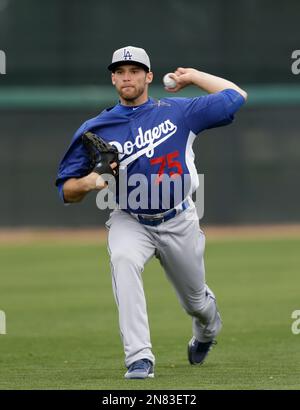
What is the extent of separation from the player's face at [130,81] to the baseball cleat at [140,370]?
5.24 feet

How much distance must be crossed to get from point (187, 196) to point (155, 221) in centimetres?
25

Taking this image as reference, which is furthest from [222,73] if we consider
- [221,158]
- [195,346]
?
[195,346]

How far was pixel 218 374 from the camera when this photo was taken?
6395mm

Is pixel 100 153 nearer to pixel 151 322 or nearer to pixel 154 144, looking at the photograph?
pixel 154 144

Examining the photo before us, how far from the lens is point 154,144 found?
645cm

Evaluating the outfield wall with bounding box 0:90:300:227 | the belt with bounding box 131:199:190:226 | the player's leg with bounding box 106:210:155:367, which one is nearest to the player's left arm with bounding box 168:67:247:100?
the belt with bounding box 131:199:190:226

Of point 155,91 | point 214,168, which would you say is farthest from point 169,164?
point 155,91

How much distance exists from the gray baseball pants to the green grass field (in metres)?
0.27

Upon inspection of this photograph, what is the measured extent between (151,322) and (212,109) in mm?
3862

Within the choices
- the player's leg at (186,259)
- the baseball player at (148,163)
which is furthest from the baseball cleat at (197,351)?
the baseball player at (148,163)

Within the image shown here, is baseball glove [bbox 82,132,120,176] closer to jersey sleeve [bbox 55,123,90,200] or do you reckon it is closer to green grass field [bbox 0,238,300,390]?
jersey sleeve [bbox 55,123,90,200]

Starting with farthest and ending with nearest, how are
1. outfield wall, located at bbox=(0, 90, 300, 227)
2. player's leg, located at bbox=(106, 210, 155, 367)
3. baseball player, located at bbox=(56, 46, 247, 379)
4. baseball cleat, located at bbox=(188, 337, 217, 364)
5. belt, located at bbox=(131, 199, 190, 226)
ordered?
outfield wall, located at bbox=(0, 90, 300, 227)
baseball cleat, located at bbox=(188, 337, 217, 364)
belt, located at bbox=(131, 199, 190, 226)
baseball player, located at bbox=(56, 46, 247, 379)
player's leg, located at bbox=(106, 210, 155, 367)

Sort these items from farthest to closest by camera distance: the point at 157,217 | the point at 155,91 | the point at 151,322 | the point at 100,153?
the point at 155,91 < the point at 151,322 < the point at 157,217 < the point at 100,153

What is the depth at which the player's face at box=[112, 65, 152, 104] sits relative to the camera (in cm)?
647
